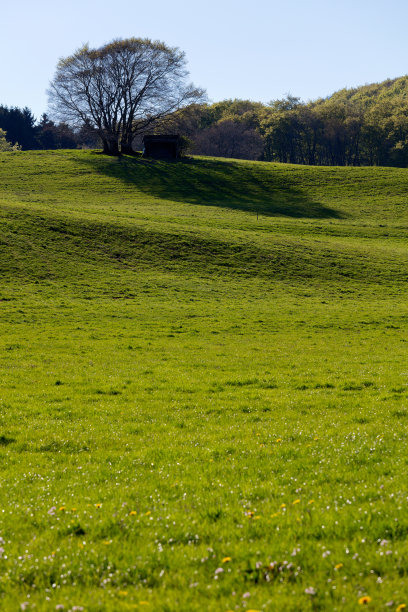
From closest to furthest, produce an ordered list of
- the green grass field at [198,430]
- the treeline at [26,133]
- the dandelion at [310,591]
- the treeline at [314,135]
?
the dandelion at [310,591]
the green grass field at [198,430]
the treeline at [314,135]
the treeline at [26,133]

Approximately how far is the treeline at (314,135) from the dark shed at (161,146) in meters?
31.8

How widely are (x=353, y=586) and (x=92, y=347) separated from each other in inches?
776

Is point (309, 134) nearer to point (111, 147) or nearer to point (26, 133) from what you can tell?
point (111, 147)

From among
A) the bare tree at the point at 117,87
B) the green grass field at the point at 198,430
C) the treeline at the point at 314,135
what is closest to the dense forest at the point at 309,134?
the treeline at the point at 314,135

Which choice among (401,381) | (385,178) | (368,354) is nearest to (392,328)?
(368,354)

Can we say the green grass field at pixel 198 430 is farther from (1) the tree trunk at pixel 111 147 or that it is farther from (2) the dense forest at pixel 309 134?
(2) the dense forest at pixel 309 134

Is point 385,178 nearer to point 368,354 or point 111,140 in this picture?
point 111,140

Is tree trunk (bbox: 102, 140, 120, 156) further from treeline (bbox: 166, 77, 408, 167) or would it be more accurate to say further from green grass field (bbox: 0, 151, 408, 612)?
green grass field (bbox: 0, 151, 408, 612)

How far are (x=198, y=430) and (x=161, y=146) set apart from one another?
10070 cm

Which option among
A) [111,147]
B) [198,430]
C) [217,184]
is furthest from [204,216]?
[198,430]

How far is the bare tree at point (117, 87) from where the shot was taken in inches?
3883

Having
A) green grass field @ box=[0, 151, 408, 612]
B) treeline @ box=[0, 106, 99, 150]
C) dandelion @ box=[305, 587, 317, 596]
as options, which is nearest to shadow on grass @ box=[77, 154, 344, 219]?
green grass field @ box=[0, 151, 408, 612]

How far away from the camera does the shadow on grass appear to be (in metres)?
75.2

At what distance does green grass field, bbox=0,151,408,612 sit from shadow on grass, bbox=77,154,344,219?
29406 mm
